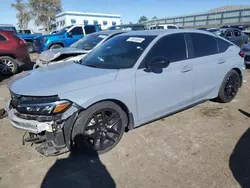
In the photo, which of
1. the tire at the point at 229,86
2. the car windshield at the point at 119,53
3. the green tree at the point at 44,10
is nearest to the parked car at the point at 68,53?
the car windshield at the point at 119,53

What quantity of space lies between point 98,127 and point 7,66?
694cm

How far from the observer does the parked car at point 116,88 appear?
108 inches

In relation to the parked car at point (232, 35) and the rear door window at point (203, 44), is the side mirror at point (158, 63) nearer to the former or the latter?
the rear door window at point (203, 44)

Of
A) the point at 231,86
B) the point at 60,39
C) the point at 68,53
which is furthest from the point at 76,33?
the point at 231,86

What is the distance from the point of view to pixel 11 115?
3.00m

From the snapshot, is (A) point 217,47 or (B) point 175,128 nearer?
(B) point 175,128

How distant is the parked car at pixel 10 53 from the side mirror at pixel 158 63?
702 cm

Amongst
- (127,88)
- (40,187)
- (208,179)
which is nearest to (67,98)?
(127,88)

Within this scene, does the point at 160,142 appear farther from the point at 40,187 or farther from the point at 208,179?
the point at 40,187

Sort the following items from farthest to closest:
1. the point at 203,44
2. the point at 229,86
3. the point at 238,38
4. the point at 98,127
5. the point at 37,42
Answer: the point at 238,38 → the point at 37,42 → the point at 229,86 → the point at 203,44 → the point at 98,127

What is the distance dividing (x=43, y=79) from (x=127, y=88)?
4.06 ft

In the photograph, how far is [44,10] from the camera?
46031mm

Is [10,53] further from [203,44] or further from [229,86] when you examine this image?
[229,86]

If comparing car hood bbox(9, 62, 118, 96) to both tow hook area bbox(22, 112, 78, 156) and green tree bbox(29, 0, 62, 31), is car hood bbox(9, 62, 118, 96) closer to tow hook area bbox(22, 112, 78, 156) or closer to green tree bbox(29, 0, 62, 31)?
tow hook area bbox(22, 112, 78, 156)
